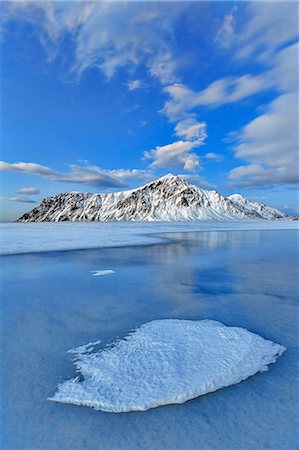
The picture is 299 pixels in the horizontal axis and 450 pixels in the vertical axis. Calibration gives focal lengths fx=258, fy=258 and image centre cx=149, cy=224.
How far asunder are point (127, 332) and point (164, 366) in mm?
1159

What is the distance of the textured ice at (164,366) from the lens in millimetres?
2857

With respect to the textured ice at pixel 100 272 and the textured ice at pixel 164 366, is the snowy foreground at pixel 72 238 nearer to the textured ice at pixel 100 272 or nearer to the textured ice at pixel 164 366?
the textured ice at pixel 100 272

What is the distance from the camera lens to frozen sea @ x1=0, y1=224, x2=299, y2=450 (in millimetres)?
2377

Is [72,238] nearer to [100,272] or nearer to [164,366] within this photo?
[100,272]

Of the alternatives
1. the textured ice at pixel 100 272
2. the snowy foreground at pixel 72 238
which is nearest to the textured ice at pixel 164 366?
the textured ice at pixel 100 272

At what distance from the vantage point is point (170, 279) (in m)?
8.18

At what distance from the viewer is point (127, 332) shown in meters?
4.39

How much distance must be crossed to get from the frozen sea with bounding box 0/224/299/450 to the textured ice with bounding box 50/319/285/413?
12cm

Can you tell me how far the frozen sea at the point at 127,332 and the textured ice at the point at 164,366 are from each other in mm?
119

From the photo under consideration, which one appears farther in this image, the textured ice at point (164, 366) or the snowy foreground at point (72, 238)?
the snowy foreground at point (72, 238)

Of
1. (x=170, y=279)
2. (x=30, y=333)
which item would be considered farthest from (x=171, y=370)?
(x=170, y=279)

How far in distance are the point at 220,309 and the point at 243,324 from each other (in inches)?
32.5

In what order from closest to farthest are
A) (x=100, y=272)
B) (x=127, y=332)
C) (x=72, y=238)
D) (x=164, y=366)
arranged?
1. (x=164, y=366)
2. (x=127, y=332)
3. (x=100, y=272)
4. (x=72, y=238)

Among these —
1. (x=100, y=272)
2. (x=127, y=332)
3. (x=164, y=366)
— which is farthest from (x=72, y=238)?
(x=164, y=366)
